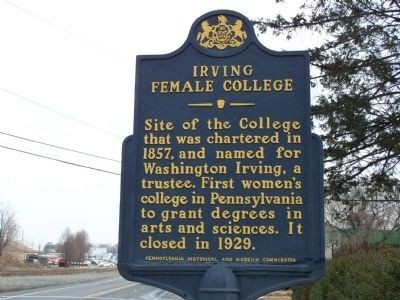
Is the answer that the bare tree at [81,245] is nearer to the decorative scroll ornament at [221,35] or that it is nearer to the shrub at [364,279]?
the shrub at [364,279]

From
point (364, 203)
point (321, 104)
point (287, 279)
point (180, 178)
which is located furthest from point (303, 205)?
point (364, 203)

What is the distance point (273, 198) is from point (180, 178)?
827 mm

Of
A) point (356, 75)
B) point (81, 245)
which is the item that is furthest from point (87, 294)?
point (81, 245)

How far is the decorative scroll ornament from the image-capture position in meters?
5.18

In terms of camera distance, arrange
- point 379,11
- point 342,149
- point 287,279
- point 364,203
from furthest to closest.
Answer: point 364,203
point 342,149
point 379,11
point 287,279

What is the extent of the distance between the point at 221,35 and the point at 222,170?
1.30 metres

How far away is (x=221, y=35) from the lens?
206 inches

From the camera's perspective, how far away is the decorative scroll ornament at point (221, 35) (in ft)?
17.0

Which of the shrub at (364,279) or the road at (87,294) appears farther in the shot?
the road at (87,294)

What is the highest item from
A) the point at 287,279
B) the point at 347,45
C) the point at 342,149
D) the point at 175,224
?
the point at 347,45

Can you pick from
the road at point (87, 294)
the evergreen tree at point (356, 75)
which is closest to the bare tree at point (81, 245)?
the road at point (87, 294)

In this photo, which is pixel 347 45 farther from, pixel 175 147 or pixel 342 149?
pixel 175 147

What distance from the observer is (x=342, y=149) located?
1037 centimetres

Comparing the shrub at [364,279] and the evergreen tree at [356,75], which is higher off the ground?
the evergreen tree at [356,75]
